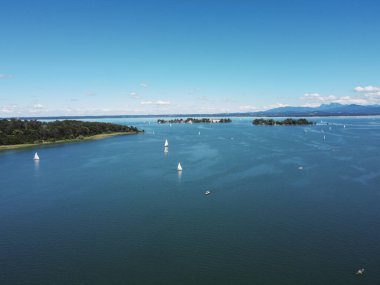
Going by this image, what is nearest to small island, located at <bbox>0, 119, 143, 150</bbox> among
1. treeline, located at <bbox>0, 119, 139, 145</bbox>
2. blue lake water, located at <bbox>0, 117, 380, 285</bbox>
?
treeline, located at <bbox>0, 119, 139, 145</bbox>

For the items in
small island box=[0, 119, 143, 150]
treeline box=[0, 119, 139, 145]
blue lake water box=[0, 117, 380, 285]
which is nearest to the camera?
blue lake water box=[0, 117, 380, 285]

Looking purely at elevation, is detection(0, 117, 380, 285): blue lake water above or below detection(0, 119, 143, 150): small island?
below

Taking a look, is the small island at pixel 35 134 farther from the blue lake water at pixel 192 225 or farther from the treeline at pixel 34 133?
the blue lake water at pixel 192 225

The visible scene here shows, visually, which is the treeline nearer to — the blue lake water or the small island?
the small island

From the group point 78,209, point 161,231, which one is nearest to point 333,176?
point 161,231

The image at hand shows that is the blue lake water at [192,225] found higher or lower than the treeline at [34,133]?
lower

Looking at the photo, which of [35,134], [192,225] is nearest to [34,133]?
[35,134]

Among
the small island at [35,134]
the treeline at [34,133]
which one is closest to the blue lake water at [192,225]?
the small island at [35,134]

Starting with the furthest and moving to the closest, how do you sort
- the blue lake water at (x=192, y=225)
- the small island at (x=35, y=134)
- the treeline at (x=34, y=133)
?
the treeline at (x=34, y=133)
the small island at (x=35, y=134)
the blue lake water at (x=192, y=225)

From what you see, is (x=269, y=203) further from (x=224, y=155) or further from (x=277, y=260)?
(x=224, y=155)
